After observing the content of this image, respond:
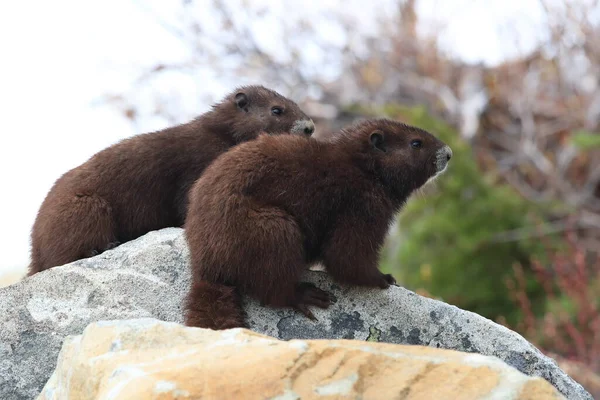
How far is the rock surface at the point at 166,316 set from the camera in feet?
16.4

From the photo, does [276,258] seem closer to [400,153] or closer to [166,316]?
[166,316]

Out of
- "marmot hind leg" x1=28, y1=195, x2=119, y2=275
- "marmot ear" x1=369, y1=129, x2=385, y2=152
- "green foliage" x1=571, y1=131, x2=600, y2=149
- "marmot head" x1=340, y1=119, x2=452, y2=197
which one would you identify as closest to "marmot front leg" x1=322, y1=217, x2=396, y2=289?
"marmot head" x1=340, y1=119, x2=452, y2=197

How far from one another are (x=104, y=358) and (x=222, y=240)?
4.11 ft

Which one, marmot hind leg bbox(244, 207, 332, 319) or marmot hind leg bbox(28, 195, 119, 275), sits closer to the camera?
marmot hind leg bbox(244, 207, 332, 319)

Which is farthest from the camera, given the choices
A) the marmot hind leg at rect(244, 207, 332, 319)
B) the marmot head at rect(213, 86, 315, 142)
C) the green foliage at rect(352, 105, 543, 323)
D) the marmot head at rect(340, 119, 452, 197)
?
the green foliage at rect(352, 105, 543, 323)

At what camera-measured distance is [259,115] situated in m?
6.82

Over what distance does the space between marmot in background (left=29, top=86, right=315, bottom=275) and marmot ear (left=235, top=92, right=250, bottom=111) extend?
281 mm

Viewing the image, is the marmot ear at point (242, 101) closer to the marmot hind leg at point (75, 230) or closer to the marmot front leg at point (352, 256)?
the marmot hind leg at point (75, 230)

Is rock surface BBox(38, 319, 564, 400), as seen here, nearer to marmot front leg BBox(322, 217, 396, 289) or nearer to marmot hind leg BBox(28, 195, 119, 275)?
marmot front leg BBox(322, 217, 396, 289)

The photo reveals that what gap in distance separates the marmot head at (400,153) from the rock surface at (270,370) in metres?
2.01

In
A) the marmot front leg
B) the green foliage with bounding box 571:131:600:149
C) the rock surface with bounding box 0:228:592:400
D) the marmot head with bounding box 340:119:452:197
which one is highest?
the green foliage with bounding box 571:131:600:149

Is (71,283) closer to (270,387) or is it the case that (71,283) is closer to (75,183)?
(75,183)

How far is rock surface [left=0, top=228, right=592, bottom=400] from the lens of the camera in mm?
5008

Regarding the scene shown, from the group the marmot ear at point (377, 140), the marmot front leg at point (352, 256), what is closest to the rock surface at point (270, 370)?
the marmot front leg at point (352, 256)
